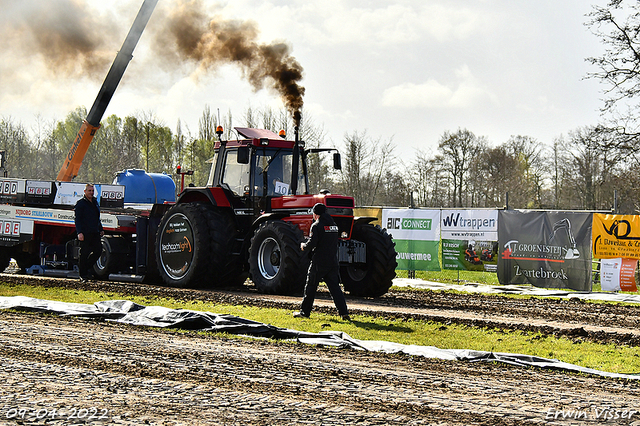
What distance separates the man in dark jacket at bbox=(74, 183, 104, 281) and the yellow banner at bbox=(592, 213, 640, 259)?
11777 millimetres

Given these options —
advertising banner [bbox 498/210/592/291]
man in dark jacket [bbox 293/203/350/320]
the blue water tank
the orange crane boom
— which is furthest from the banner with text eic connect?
man in dark jacket [bbox 293/203/350/320]

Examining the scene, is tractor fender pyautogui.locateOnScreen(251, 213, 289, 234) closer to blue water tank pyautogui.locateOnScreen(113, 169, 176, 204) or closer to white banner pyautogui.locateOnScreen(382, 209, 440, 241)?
white banner pyautogui.locateOnScreen(382, 209, 440, 241)

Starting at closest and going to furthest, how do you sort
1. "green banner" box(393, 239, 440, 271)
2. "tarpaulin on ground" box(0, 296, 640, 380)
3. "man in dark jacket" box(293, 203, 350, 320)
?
"tarpaulin on ground" box(0, 296, 640, 380) < "man in dark jacket" box(293, 203, 350, 320) < "green banner" box(393, 239, 440, 271)

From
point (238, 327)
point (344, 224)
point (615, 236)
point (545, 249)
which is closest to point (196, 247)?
point (344, 224)

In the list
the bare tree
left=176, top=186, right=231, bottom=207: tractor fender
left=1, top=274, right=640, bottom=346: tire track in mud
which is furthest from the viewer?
the bare tree

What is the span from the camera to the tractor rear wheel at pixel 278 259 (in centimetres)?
1289

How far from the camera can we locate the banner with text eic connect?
19.0 metres

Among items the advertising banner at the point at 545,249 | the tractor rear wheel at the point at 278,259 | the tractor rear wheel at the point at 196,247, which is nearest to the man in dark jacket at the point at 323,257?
the tractor rear wheel at the point at 278,259

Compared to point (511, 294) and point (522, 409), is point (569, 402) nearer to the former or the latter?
point (522, 409)

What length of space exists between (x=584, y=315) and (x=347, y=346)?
6.04 meters

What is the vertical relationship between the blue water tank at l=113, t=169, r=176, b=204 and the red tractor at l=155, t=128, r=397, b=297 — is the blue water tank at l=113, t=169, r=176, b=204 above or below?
above

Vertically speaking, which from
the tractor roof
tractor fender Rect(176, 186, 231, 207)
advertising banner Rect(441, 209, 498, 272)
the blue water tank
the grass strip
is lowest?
the grass strip

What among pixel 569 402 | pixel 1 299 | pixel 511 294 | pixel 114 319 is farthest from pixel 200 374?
pixel 511 294

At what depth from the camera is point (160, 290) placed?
45.6 feet
